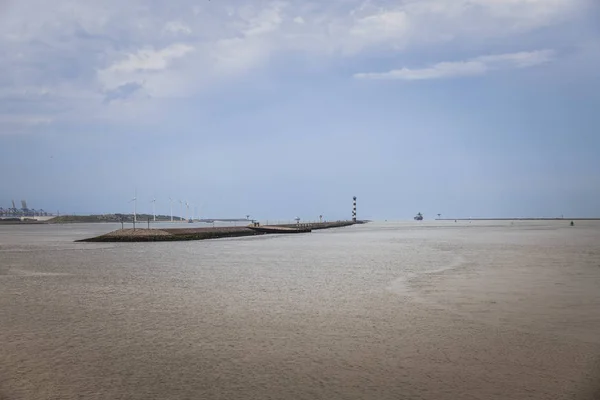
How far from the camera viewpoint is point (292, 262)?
1258 inches

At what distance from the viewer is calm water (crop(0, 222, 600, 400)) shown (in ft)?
26.4

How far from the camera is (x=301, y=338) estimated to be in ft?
37.5

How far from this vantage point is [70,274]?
25.0 metres

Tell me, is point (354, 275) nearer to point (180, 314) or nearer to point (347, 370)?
point (180, 314)

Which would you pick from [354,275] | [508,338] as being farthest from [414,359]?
[354,275]

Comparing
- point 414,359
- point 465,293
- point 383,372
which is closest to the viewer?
point 383,372

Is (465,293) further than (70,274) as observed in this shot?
No

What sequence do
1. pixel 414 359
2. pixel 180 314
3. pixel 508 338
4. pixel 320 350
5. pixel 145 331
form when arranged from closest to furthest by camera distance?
1. pixel 414 359
2. pixel 320 350
3. pixel 508 338
4. pixel 145 331
5. pixel 180 314

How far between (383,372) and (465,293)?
10.4 m

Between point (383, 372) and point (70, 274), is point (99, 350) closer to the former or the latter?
point (383, 372)

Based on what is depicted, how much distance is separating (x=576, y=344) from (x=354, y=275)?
46.2 feet

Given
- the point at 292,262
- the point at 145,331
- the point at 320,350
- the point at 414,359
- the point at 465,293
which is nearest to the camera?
the point at 414,359

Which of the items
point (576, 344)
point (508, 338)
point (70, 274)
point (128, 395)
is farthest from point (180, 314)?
point (70, 274)

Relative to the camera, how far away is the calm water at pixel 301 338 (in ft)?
26.4
